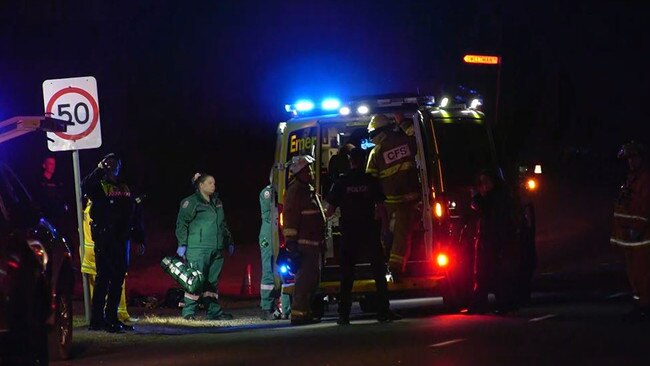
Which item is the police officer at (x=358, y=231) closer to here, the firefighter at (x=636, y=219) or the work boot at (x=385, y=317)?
the work boot at (x=385, y=317)

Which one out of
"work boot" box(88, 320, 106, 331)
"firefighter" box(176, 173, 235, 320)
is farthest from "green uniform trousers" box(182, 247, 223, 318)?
"work boot" box(88, 320, 106, 331)

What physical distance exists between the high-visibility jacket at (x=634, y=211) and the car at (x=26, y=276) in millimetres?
5571

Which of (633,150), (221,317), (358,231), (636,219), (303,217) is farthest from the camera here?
(221,317)

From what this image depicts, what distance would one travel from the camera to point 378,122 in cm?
1341

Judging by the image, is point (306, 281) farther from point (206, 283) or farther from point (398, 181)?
point (206, 283)

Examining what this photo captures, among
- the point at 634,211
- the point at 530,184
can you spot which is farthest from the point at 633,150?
the point at 530,184

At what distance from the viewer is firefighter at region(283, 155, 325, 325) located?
13.0m

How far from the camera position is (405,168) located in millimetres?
13281

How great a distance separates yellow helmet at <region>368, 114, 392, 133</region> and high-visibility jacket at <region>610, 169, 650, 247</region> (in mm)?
2615

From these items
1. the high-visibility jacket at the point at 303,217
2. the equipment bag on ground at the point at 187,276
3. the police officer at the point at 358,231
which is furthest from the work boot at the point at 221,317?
the police officer at the point at 358,231

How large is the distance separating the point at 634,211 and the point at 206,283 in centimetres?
526

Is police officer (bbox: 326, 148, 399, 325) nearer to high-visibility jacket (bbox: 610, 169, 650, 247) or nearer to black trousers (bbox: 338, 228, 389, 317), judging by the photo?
black trousers (bbox: 338, 228, 389, 317)

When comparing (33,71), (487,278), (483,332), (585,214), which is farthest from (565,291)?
(33,71)

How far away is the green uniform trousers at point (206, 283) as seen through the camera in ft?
48.9
